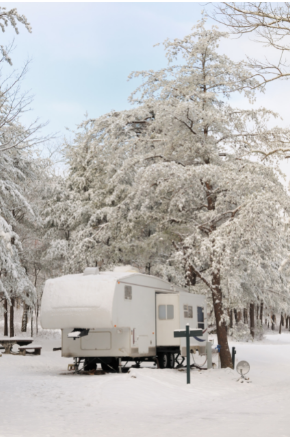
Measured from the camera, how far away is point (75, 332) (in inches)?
583

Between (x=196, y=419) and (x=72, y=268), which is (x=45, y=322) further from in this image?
(x=72, y=268)

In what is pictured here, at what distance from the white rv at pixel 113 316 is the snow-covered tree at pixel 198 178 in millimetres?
1560

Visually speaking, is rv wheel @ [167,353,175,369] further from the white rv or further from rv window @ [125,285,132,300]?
rv window @ [125,285,132,300]

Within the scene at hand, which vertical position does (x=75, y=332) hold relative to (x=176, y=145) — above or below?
below

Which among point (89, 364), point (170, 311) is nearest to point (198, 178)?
point (170, 311)

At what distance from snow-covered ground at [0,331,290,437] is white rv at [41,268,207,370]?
1.02m

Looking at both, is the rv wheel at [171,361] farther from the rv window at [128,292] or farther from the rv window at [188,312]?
the rv window at [128,292]

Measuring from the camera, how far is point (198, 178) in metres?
17.5

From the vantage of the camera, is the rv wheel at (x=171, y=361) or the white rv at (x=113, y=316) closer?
the white rv at (x=113, y=316)

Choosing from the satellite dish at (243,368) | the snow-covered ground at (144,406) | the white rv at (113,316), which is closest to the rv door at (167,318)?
the white rv at (113,316)

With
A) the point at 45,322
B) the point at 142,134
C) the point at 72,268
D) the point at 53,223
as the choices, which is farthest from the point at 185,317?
the point at 53,223

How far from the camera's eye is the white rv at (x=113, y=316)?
581 inches

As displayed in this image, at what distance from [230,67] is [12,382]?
12599mm

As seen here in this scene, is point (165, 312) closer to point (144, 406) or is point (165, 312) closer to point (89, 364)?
point (89, 364)
